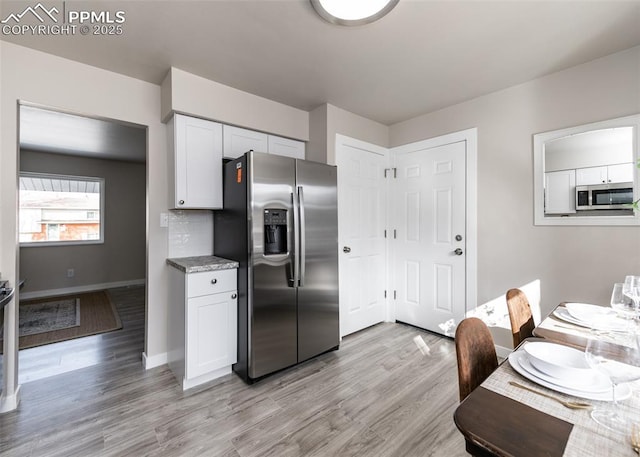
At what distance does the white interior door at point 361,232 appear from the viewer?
121 inches

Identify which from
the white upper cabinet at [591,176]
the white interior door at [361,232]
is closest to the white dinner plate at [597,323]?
the white upper cabinet at [591,176]

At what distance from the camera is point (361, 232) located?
3.26 meters

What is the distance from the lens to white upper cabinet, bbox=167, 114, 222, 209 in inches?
93.0

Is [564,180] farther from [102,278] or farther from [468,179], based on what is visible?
[102,278]

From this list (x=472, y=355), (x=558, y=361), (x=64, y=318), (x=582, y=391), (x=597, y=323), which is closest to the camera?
(x=582, y=391)

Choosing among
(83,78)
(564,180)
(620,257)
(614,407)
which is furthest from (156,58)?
(620,257)

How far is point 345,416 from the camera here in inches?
73.4

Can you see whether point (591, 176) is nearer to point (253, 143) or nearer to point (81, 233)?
point (253, 143)

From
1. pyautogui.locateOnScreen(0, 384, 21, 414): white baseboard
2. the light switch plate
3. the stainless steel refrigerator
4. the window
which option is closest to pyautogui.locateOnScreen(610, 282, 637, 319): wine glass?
the stainless steel refrigerator

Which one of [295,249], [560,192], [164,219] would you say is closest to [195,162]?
[164,219]

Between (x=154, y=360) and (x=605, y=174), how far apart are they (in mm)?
3964

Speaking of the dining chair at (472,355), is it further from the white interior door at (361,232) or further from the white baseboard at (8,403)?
the white baseboard at (8,403)

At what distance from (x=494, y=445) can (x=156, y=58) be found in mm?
2851

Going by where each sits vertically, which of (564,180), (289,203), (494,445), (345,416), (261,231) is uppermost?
(564,180)
